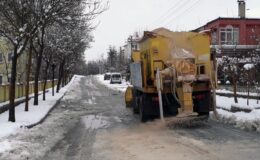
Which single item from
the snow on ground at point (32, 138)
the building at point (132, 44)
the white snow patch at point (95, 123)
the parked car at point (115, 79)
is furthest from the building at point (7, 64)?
the parked car at point (115, 79)

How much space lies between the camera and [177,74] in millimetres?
15203

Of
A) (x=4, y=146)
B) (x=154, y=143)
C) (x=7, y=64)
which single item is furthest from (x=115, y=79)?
(x=4, y=146)

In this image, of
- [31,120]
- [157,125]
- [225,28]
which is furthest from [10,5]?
[225,28]

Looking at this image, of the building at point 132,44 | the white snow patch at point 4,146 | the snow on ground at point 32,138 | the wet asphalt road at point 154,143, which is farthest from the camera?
the building at point 132,44

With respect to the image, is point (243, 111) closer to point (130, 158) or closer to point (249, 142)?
point (249, 142)

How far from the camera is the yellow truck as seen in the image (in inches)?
602

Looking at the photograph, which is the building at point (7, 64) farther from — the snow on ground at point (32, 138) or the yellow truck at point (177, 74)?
the yellow truck at point (177, 74)

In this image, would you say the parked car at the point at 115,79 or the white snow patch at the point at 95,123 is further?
the parked car at the point at 115,79

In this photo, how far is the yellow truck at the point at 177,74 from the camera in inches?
602

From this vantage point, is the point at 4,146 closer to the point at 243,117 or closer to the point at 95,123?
the point at 95,123

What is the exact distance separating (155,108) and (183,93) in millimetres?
1652

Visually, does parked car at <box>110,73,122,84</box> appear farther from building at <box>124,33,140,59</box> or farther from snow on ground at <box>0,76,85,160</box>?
snow on ground at <box>0,76,85,160</box>

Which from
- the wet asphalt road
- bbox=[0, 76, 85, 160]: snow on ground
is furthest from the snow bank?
bbox=[0, 76, 85, 160]: snow on ground

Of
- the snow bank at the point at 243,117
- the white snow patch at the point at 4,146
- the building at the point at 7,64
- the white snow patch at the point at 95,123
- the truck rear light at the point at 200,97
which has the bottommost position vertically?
the white snow patch at the point at 95,123
